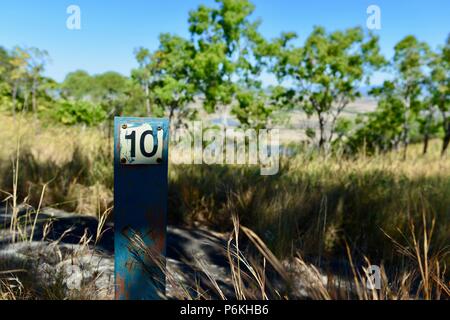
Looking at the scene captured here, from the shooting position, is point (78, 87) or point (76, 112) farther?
point (78, 87)

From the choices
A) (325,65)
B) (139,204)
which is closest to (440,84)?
(325,65)

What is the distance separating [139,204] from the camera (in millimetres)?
1402

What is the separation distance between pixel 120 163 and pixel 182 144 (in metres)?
5.49

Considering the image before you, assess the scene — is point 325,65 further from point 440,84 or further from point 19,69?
point 19,69

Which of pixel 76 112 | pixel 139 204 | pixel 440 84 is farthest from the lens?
pixel 76 112

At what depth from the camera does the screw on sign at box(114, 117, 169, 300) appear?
134cm

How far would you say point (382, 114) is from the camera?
22391mm

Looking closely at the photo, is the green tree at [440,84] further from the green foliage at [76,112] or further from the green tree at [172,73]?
the green foliage at [76,112]

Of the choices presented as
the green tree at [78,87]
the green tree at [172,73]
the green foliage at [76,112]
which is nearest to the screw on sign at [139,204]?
the green tree at [172,73]

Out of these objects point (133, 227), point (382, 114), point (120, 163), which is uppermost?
point (382, 114)

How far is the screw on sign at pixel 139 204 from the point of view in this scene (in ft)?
4.39

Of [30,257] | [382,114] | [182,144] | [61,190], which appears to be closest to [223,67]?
[382,114]

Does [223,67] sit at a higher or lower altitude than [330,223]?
higher
